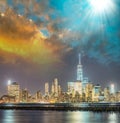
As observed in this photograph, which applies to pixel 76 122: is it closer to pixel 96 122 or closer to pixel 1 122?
pixel 96 122

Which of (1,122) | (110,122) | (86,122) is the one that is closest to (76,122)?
(86,122)

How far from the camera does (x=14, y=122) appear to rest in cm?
9431

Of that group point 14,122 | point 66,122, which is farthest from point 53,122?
point 14,122

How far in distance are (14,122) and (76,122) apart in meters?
13.8

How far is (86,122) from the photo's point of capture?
94125 millimetres

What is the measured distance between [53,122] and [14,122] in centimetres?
898

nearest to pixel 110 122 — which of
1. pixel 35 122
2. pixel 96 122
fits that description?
pixel 96 122

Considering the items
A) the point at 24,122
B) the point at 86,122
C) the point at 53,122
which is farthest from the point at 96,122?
the point at 24,122

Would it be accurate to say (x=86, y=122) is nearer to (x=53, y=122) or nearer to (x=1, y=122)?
(x=53, y=122)

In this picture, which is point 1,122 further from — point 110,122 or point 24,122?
point 110,122

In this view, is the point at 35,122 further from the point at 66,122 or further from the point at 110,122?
the point at 110,122

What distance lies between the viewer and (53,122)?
92188 mm

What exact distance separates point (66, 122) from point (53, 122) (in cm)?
304

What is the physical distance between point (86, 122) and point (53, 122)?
24.8 feet
